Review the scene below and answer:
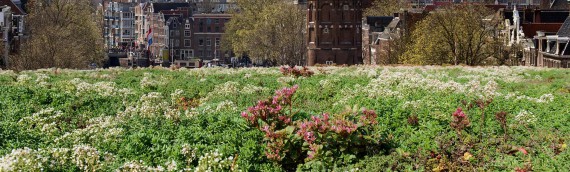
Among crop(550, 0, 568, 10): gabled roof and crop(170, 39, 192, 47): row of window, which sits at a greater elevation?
crop(550, 0, 568, 10): gabled roof

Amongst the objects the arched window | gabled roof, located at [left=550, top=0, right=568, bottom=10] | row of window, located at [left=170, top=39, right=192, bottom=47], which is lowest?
row of window, located at [left=170, top=39, right=192, bottom=47]

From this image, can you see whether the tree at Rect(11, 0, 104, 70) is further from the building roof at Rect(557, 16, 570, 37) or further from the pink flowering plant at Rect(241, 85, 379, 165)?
the pink flowering plant at Rect(241, 85, 379, 165)

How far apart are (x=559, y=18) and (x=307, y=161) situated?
75.3m

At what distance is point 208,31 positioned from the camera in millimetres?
187375

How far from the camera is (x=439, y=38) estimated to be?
7538 centimetres

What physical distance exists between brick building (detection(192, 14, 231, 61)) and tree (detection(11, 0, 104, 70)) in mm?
61268

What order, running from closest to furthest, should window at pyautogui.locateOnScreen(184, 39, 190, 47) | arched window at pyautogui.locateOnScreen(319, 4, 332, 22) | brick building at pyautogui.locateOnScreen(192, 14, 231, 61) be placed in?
arched window at pyautogui.locateOnScreen(319, 4, 332, 22), brick building at pyautogui.locateOnScreen(192, 14, 231, 61), window at pyautogui.locateOnScreen(184, 39, 190, 47)

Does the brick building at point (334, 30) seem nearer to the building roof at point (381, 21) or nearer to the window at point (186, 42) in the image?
the building roof at point (381, 21)

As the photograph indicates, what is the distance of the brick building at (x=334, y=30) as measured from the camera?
Result: 95.4 meters

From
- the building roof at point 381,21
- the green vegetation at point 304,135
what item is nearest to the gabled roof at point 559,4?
the building roof at point 381,21

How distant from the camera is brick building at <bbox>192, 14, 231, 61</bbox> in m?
187

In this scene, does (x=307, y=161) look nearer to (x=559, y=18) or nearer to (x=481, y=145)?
(x=481, y=145)

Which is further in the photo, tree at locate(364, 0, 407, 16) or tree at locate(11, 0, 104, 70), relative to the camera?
tree at locate(364, 0, 407, 16)

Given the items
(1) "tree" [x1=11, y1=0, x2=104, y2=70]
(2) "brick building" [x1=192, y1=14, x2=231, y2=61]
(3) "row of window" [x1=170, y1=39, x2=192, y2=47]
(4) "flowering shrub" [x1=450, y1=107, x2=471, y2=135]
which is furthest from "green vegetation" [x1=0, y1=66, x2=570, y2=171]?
(3) "row of window" [x1=170, y1=39, x2=192, y2=47]
